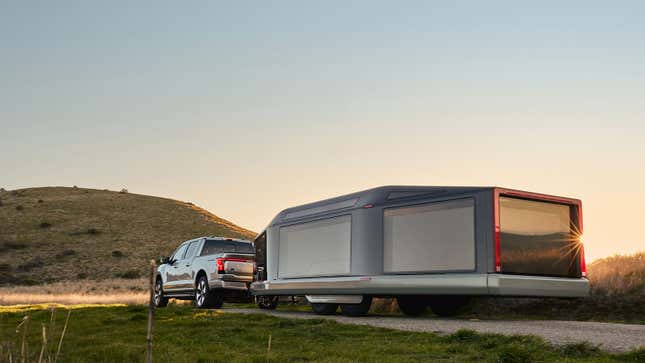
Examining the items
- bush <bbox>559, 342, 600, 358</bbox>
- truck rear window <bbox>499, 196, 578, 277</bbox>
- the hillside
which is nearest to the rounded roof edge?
truck rear window <bbox>499, 196, 578, 277</bbox>

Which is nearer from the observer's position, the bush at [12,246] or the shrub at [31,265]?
the shrub at [31,265]

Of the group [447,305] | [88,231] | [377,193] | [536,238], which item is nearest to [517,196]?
[536,238]

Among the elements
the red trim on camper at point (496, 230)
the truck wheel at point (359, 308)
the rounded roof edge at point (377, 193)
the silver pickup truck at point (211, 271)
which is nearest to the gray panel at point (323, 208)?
the rounded roof edge at point (377, 193)

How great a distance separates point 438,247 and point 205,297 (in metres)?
8.09

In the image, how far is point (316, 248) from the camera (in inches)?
658

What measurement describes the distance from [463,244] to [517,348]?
5.45m

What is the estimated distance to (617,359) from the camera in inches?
313

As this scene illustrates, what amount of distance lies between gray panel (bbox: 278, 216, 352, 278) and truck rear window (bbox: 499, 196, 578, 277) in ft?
11.6

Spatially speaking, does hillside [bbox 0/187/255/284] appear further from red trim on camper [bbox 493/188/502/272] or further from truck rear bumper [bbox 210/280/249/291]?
red trim on camper [bbox 493/188/502/272]

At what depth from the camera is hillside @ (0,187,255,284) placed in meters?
63.2

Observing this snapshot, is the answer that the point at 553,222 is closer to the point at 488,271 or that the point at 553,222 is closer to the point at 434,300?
the point at 488,271

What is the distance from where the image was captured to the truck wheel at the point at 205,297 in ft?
64.5

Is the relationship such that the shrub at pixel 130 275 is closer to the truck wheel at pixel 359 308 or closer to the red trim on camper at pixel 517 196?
the truck wheel at pixel 359 308

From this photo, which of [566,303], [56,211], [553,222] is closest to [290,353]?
[553,222]
